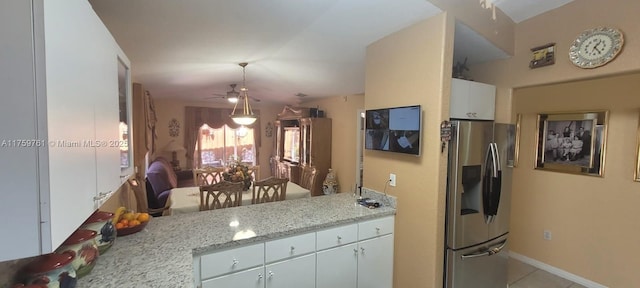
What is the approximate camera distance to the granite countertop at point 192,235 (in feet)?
3.97

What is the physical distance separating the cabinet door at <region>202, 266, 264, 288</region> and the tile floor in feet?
8.63

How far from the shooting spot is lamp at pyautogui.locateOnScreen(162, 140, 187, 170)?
5.84m

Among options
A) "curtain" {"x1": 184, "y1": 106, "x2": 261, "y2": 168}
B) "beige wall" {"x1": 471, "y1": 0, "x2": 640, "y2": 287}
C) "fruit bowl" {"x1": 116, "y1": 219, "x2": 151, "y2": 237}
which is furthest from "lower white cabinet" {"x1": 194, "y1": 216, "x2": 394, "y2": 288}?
"curtain" {"x1": 184, "y1": 106, "x2": 261, "y2": 168}

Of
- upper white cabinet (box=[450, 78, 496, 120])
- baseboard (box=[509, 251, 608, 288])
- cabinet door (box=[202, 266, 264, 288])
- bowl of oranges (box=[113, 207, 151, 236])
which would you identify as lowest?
baseboard (box=[509, 251, 608, 288])

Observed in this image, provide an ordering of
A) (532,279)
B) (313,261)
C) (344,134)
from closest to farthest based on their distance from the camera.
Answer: (313,261) < (532,279) < (344,134)

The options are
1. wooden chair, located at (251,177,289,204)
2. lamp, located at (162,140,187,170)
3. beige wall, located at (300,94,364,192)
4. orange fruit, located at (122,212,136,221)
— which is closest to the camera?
orange fruit, located at (122,212,136,221)

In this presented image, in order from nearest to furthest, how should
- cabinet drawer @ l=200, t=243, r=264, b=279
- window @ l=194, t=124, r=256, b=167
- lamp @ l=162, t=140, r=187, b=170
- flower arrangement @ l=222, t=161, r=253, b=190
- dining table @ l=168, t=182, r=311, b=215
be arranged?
cabinet drawer @ l=200, t=243, r=264, b=279, dining table @ l=168, t=182, r=311, b=215, flower arrangement @ l=222, t=161, r=253, b=190, lamp @ l=162, t=140, r=187, b=170, window @ l=194, t=124, r=256, b=167

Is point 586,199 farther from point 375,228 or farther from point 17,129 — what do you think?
point 17,129

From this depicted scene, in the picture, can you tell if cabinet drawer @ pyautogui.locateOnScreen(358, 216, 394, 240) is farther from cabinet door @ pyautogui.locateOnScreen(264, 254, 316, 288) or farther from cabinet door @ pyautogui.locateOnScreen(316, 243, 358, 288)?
cabinet door @ pyautogui.locateOnScreen(264, 254, 316, 288)

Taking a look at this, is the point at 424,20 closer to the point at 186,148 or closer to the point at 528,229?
the point at 528,229

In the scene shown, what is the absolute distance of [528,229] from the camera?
3.18 metres

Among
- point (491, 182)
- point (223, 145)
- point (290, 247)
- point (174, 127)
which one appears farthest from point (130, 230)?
→ point (223, 145)

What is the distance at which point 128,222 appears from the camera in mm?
1692

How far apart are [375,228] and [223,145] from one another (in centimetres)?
543
